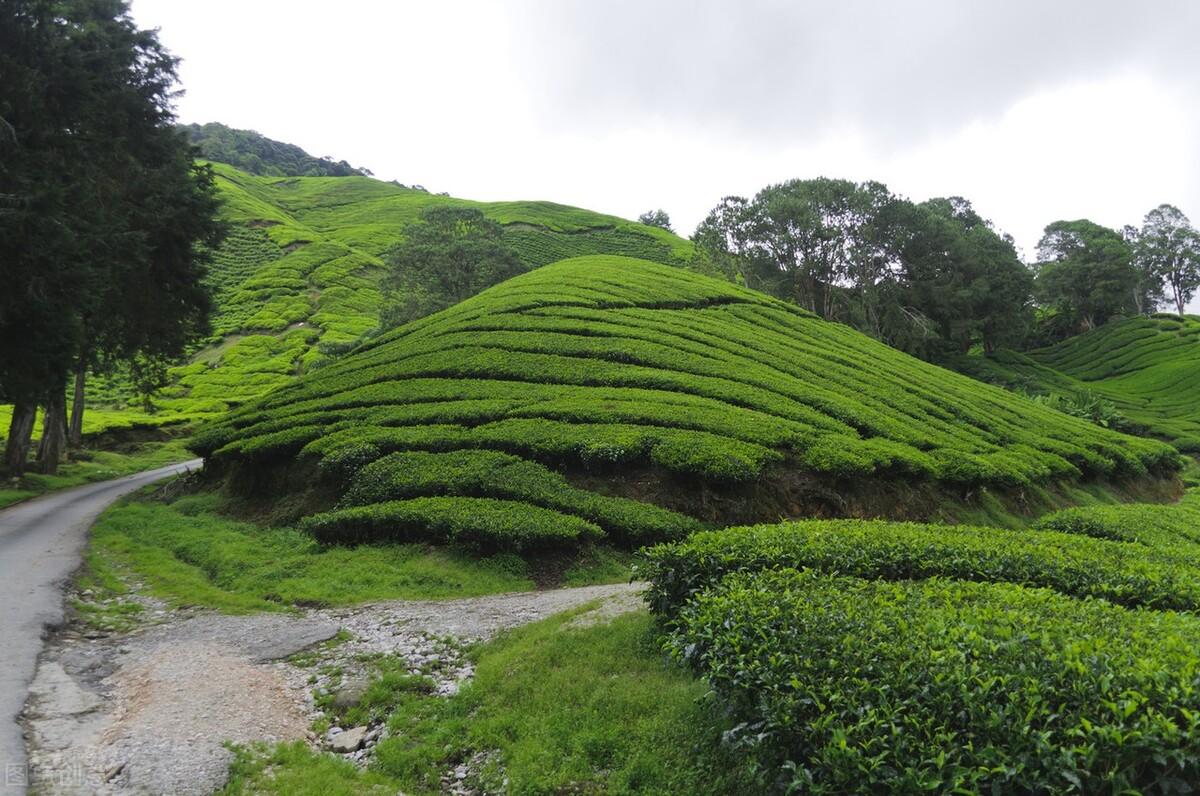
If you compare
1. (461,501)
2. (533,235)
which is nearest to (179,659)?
(461,501)

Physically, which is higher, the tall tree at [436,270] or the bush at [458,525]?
the tall tree at [436,270]

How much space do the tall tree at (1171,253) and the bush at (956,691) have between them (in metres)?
100

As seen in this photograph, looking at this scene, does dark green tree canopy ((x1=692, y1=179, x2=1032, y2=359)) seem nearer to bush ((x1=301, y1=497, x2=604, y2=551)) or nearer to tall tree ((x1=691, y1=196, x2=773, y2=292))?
tall tree ((x1=691, y1=196, x2=773, y2=292))

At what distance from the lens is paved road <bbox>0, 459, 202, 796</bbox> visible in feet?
19.4

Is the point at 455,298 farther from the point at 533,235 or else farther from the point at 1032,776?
the point at 533,235

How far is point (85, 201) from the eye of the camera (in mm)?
17500

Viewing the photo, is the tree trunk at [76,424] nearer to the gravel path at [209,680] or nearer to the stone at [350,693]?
the gravel path at [209,680]

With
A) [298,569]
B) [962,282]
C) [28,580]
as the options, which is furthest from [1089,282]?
[28,580]

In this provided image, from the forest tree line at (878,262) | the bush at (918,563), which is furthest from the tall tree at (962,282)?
the bush at (918,563)

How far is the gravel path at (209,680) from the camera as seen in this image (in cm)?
550

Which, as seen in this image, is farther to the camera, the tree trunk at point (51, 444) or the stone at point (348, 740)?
the tree trunk at point (51, 444)

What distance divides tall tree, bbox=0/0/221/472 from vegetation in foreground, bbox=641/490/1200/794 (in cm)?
1725

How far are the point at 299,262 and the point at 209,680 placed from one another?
81.3 metres

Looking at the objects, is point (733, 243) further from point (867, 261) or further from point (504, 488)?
point (504, 488)
